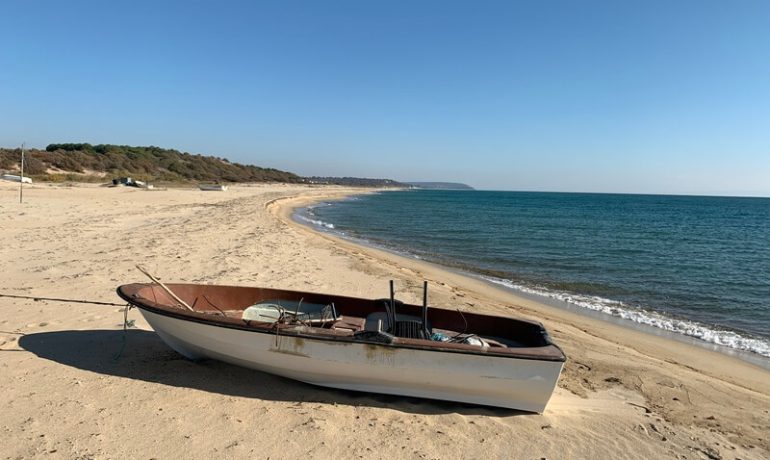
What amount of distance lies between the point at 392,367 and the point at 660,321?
7.93 m

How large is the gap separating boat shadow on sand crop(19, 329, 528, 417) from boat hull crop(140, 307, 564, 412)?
117 millimetres

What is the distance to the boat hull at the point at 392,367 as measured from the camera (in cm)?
466

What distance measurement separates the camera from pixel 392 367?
477 centimetres

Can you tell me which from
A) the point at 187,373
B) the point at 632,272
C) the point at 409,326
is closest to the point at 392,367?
the point at 409,326

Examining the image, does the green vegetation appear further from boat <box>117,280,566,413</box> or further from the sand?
boat <box>117,280,566,413</box>

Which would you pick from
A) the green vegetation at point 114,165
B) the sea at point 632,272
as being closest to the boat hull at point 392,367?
the sea at point 632,272

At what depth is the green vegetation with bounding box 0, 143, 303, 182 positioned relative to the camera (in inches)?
1773

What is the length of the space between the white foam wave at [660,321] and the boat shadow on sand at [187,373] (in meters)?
6.38

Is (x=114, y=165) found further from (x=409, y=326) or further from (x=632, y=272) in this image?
(x=409, y=326)

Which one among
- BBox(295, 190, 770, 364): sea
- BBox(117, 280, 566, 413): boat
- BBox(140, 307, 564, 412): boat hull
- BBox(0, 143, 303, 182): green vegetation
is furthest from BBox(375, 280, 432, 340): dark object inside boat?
BBox(0, 143, 303, 182): green vegetation

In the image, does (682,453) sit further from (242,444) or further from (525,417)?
(242,444)

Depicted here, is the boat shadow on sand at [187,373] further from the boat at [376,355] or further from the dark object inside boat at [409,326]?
the dark object inside boat at [409,326]

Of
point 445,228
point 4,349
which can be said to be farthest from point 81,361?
point 445,228

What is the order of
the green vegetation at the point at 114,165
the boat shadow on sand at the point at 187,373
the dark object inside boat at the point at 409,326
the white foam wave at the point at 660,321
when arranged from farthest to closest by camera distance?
the green vegetation at the point at 114,165, the white foam wave at the point at 660,321, the dark object inside boat at the point at 409,326, the boat shadow on sand at the point at 187,373
